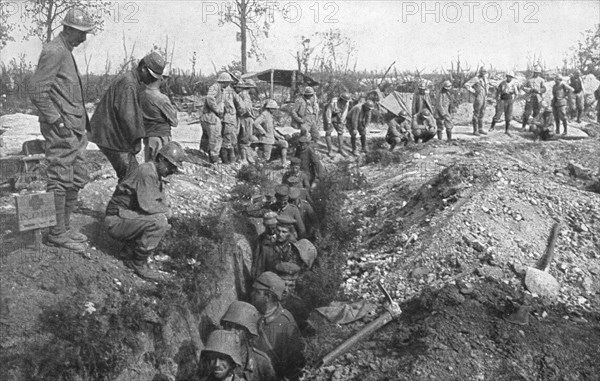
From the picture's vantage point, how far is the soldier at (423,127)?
15375 millimetres

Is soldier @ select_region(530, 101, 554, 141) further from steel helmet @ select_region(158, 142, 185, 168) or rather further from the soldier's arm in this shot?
the soldier's arm

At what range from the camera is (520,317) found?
245 inches

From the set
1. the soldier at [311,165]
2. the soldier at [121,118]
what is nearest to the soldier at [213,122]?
the soldier at [311,165]

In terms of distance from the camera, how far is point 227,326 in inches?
238

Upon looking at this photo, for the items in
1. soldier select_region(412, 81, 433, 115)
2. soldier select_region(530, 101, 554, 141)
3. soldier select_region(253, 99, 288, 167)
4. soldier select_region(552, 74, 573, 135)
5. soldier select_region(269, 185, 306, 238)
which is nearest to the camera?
soldier select_region(269, 185, 306, 238)

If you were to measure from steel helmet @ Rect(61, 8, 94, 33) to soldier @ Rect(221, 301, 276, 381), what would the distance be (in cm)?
332

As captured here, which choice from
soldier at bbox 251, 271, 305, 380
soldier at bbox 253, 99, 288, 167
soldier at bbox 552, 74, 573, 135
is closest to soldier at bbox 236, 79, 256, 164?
soldier at bbox 253, 99, 288, 167

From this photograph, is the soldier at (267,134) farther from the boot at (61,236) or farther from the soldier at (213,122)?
the boot at (61,236)

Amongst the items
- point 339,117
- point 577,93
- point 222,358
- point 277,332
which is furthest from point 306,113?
point 577,93

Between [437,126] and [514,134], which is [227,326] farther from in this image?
[514,134]

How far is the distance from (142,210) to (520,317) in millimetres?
4185

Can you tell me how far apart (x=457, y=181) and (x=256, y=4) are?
50.8ft

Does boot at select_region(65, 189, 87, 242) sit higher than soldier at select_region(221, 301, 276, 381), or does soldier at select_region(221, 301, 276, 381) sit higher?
boot at select_region(65, 189, 87, 242)

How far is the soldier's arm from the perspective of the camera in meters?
5.74
